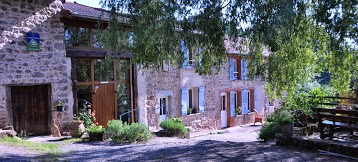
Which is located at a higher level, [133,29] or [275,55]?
[133,29]

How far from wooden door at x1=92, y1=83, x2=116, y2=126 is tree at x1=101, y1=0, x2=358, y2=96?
496cm

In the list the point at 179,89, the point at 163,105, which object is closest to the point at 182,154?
the point at 163,105

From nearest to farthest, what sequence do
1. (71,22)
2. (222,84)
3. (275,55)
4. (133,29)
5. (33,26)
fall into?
(133,29), (275,55), (33,26), (71,22), (222,84)

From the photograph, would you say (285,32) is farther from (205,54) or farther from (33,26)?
(33,26)

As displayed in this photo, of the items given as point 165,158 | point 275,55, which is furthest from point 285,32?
point 165,158

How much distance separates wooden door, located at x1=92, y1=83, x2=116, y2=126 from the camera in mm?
11180

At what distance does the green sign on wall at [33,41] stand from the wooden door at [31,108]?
1.15m

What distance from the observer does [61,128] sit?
390 inches

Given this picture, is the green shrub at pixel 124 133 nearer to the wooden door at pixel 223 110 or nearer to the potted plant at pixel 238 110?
the wooden door at pixel 223 110

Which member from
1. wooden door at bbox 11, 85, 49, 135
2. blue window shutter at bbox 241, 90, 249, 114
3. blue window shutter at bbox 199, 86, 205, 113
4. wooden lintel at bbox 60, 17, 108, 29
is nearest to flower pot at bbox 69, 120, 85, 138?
wooden door at bbox 11, 85, 49, 135

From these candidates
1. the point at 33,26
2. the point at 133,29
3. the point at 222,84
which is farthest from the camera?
the point at 222,84

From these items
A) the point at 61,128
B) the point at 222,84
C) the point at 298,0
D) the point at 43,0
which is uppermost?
the point at 43,0

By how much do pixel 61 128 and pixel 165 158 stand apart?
16.2ft

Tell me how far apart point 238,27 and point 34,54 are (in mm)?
6238
